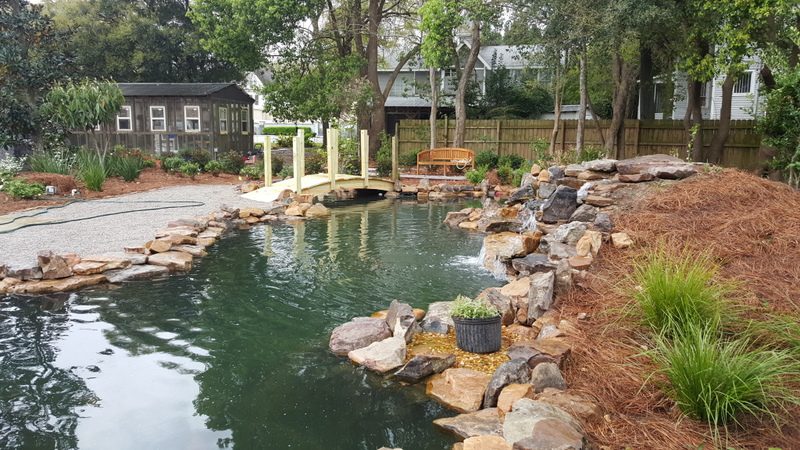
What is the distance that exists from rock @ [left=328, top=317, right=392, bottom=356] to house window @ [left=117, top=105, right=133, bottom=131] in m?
18.7

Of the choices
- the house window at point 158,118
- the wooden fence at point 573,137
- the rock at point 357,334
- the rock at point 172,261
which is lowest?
the rock at point 357,334

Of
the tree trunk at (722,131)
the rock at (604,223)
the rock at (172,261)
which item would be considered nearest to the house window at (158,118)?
the rock at (172,261)

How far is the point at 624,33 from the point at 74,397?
42.4 ft

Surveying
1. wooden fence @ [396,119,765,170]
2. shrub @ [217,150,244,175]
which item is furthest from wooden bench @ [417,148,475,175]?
shrub @ [217,150,244,175]

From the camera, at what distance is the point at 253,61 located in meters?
19.8

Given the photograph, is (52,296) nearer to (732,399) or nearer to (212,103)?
(732,399)

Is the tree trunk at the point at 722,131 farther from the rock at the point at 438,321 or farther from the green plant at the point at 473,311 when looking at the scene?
the green plant at the point at 473,311

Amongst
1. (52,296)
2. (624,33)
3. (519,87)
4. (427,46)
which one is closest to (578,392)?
(52,296)

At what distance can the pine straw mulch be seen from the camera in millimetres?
3291

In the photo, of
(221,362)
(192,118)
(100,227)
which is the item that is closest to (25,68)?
(192,118)

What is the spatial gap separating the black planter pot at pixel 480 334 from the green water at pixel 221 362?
77 cm

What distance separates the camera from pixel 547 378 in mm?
4066

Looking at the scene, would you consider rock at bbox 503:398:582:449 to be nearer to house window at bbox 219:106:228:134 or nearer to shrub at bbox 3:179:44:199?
shrub at bbox 3:179:44:199

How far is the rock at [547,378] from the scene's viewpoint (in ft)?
13.3
